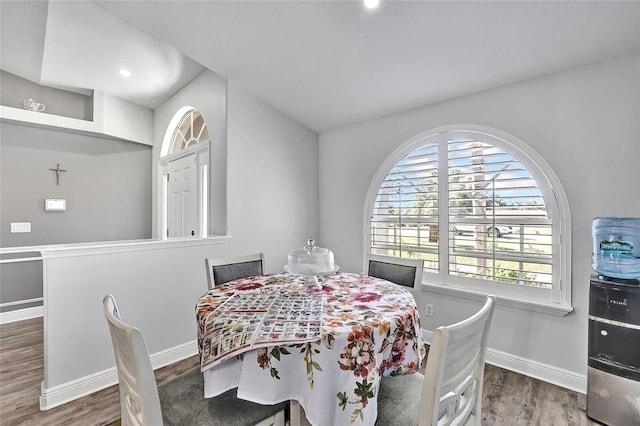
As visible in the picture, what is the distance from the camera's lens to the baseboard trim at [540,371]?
7.00 ft

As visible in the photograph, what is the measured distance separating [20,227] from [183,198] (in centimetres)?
195

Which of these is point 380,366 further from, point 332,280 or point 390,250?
point 390,250

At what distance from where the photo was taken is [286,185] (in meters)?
3.56

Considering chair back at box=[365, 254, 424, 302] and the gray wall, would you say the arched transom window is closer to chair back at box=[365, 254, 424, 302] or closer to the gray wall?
the gray wall

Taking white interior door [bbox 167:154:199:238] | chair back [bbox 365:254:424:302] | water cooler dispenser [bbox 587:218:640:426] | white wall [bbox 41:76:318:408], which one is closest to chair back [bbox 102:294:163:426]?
white wall [bbox 41:76:318:408]

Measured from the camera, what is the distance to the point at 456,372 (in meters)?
1.01

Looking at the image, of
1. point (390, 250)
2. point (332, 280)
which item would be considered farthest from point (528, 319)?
point (332, 280)

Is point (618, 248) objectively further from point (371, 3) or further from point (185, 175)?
point (185, 175)

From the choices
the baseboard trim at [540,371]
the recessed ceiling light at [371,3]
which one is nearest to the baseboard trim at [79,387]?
the baseboard trim at [540,371]

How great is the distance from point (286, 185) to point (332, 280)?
1.82 m

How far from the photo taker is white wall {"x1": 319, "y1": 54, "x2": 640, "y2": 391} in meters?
1.96

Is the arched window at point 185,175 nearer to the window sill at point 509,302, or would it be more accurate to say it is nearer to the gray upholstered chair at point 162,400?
the gray upholstered chair at point 162,400

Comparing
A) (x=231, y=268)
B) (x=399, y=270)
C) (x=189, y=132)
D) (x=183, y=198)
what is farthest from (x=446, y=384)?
(x=189, y=132)

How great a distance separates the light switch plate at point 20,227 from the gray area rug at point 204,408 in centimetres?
383
